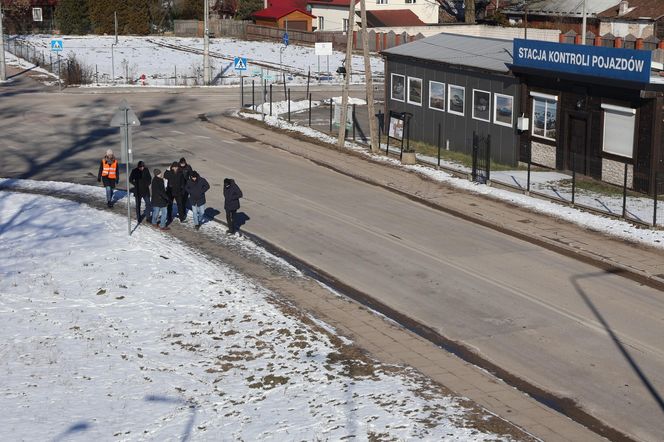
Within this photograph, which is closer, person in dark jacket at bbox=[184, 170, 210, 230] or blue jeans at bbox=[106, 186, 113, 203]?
person in dark jacket at bbox=[184, 170, 210, 230]

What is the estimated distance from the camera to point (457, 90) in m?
38.0

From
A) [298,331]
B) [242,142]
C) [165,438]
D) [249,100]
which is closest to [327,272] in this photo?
[298,331]

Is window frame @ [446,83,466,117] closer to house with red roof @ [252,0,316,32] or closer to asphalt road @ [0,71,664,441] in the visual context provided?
asphalt road @ [0,71,664,441]

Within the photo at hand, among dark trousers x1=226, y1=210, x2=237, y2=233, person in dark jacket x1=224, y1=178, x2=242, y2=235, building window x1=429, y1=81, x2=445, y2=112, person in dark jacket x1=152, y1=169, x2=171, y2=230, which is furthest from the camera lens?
building window x1=429, y1=81, x2=445, y2=112

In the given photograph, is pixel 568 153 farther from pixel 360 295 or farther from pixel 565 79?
pixel 360 295

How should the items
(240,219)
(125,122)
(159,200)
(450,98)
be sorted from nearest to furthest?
(125,122) < (159,200) < (240,219) < (450,98)

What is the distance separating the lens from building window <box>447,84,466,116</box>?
37719mm

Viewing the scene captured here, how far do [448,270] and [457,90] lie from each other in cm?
1689

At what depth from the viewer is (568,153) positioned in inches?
1314

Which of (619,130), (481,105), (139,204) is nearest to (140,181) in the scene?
(139,204)

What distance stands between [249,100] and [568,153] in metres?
24.1

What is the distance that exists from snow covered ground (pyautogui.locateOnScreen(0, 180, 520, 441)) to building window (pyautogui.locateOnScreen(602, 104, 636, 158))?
516 inches

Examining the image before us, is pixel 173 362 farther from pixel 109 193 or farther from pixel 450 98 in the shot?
pixel 450 98

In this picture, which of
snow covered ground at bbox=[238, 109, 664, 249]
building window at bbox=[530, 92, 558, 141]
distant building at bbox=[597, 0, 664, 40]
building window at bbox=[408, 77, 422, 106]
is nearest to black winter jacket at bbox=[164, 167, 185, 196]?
snow covered ground at bbox=[238, 109, 664, 249]
